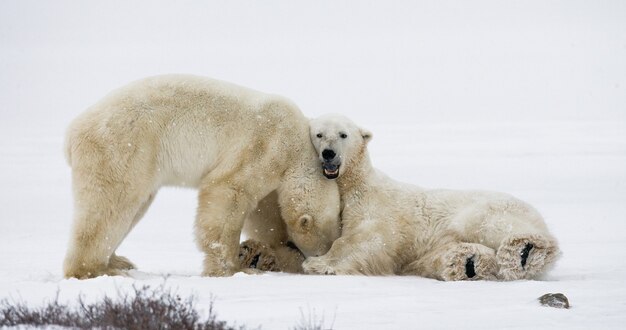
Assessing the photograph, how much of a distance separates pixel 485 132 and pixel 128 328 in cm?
2910

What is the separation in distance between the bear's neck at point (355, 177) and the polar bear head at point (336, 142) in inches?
1.5

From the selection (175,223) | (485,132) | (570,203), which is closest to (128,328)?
(175,223)

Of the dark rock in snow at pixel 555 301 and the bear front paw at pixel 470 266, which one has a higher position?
the dark rock in snow at pixel 555 301

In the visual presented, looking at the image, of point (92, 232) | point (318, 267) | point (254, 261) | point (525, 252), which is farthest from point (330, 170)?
point (92, 232)

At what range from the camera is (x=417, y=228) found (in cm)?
762

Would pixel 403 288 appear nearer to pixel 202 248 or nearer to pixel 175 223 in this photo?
pixel 202 248

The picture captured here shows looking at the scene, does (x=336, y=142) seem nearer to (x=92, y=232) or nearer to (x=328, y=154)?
(x=328, y=154)

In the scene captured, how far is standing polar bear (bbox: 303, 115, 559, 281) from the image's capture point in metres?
6.96

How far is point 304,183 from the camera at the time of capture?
752cm

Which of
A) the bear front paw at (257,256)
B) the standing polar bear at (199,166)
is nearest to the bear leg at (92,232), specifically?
the standing polar bear at (199,166)

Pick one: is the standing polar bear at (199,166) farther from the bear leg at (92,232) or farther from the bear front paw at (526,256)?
the bear front paw at (526,256)

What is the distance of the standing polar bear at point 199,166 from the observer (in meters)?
6.59

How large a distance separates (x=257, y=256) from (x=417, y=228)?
54.0 inches

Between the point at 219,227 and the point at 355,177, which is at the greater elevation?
the point at 355,177
